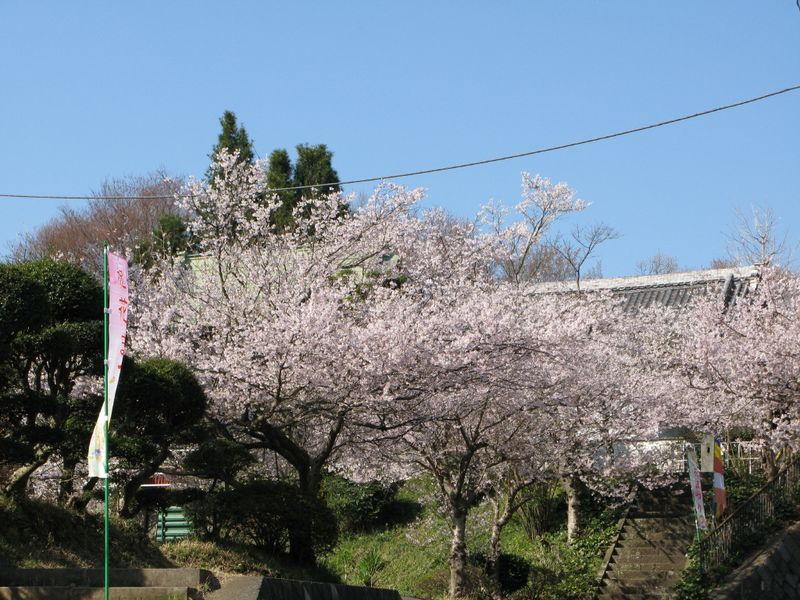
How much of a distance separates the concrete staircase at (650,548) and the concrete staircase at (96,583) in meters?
11.5

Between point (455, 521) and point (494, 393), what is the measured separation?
2874 mm

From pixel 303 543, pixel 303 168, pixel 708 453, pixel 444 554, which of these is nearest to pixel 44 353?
pixel 303 543

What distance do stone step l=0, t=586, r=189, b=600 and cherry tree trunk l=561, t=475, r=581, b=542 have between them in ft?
42.2

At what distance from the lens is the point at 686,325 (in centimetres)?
2186

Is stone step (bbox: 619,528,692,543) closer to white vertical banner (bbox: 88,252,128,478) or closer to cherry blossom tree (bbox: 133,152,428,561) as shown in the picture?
cherry blossom tree (bbox: 133,152,428,561)

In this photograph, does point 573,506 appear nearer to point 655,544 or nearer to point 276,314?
point 655,544

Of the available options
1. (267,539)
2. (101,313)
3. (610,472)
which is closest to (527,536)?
(610,472)

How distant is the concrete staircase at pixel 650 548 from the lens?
1848 centimetres

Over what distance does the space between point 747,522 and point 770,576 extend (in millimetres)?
1424

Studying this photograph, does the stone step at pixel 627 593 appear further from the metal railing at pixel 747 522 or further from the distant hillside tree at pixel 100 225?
the distant hillside tree at pixel 100 225

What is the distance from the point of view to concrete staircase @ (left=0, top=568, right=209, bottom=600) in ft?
26.3

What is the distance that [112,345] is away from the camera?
8.18m

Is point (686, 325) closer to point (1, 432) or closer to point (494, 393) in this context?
point (494, 393)

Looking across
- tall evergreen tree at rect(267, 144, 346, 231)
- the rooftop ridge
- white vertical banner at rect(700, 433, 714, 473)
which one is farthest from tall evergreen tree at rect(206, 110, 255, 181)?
white vertical banner at rect(700, 433, 714, 473)
